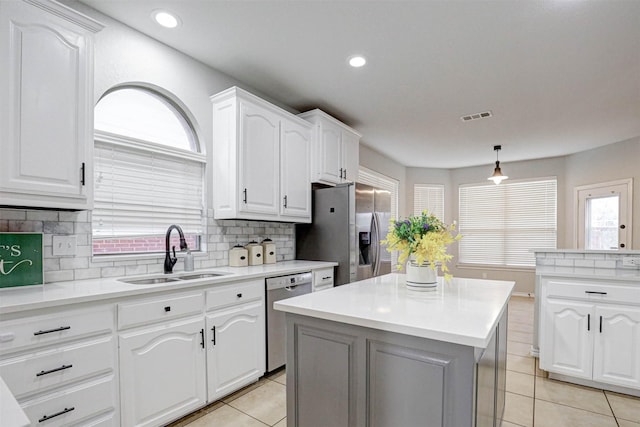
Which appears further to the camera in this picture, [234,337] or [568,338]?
[568,338]

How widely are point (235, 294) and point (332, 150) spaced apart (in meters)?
2.15

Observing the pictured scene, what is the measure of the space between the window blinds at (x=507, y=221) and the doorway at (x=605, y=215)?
0.63 m

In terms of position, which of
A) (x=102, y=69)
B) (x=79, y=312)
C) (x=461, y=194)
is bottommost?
(x=79, y=312)

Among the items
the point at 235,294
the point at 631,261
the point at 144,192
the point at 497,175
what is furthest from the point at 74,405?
the point at 497,175

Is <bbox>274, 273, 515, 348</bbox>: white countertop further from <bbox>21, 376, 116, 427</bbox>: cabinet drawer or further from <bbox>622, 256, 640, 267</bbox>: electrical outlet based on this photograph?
<bbox>622, 256, 640, 267</bbox>: electrical outlet

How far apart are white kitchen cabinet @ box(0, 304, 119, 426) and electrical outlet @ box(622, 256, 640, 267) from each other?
3.68 m

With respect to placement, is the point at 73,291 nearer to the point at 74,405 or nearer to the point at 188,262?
the point at 74,405

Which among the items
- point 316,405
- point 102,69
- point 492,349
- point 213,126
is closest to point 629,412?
point 492,349

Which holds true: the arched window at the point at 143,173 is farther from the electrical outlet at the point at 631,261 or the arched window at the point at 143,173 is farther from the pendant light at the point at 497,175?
the pendant light at the point at 497,175

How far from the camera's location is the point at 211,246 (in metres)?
3.01

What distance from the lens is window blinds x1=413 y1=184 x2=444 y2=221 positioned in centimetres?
747

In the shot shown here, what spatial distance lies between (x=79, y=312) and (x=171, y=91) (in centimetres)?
185

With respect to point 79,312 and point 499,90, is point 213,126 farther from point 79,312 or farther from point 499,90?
point 499,90

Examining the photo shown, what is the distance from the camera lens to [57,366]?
5.12ft
